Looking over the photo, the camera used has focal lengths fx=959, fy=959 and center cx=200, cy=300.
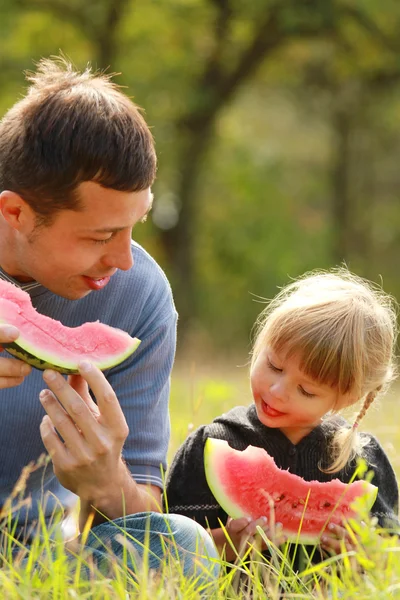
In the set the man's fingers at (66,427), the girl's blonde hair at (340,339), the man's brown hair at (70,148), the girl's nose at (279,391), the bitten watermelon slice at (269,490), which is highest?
the man's brown hair at (70,148)

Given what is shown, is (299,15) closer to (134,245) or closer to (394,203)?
(394,203)

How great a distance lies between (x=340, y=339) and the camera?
343cm

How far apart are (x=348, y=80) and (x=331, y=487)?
64.7 ft

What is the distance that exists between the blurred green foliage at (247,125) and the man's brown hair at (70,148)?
33.9 ft

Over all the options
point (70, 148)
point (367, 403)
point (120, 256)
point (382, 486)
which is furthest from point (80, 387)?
point (382, 486)

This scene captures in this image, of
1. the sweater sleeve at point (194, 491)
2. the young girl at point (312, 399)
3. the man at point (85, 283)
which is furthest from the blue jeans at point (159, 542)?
the sweater sleeve at point (194, 491)

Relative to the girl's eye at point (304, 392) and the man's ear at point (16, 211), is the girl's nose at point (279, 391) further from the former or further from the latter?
the man's ear at point (16, 211)

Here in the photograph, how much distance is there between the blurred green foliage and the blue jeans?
10.9 metres

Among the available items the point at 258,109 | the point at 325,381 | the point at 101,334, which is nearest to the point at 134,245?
the point at 101,334

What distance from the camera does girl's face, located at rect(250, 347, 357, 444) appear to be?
11.1 feet

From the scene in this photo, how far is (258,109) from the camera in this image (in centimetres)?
2530

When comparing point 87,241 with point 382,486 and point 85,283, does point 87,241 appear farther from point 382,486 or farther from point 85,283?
point 382,486

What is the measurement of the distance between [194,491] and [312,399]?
579mm

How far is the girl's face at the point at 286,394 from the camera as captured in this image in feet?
11.1
